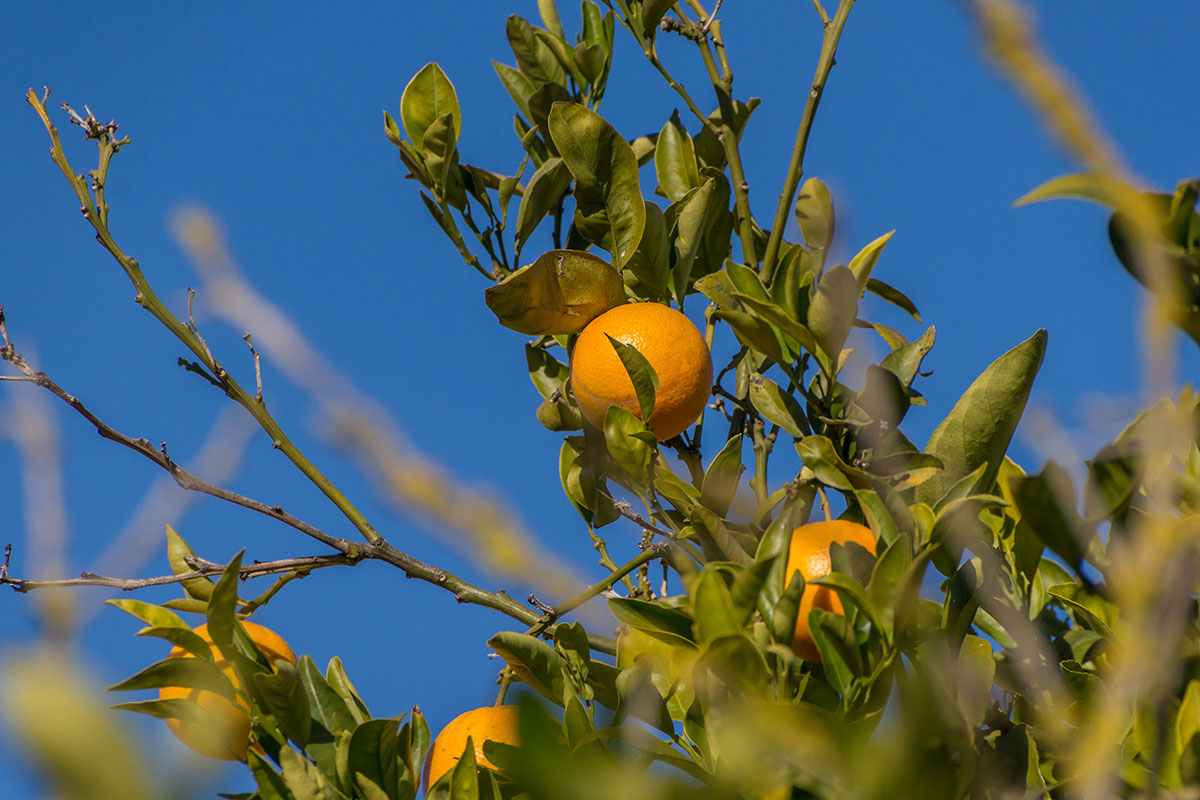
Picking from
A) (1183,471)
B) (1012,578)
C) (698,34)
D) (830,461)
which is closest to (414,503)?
(830,461)

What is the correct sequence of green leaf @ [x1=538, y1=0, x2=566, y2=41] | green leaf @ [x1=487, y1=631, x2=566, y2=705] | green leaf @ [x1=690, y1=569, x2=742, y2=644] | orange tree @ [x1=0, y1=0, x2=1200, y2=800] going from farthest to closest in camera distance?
1. green leaf @ [x1=538, y1=0, x2=566, y2=41]
2. green leaf @ [x1=487, y1=631, x2=566, y2=705]
3. green leaf @ [x1=690, y1=569, x2=742, y2=644]
4. orange tree @ [x1=0, y1=0, x2=1200, y2=800]

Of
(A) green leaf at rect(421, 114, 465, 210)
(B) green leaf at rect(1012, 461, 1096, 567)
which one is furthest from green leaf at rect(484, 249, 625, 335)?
(B) green leaf at rect(1012, 461, 1096, 567)

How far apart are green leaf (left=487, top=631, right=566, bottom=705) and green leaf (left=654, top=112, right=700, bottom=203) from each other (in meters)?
0.58

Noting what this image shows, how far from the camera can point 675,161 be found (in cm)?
121

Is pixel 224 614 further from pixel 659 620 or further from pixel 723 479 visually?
pixel 723 479

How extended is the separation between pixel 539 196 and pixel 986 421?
1.73ft

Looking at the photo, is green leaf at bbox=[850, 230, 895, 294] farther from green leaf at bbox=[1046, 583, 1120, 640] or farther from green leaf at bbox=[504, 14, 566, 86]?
green leaf at bbox=[504, 14, 566, 86]

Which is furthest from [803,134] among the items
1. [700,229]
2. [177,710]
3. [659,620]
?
[177,710]

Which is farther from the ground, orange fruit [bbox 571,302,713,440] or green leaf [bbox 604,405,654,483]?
orange fruit [bbox 571,302,713,440]

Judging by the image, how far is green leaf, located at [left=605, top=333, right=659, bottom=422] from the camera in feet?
2.75

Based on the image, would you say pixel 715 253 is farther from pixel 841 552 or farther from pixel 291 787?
pixel 291 787

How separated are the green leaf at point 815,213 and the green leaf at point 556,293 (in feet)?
0.87

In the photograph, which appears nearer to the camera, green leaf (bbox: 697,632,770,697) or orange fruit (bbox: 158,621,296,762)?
green leaf (bbox: 697,632,770,697)

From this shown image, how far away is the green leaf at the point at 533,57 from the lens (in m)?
1.28
